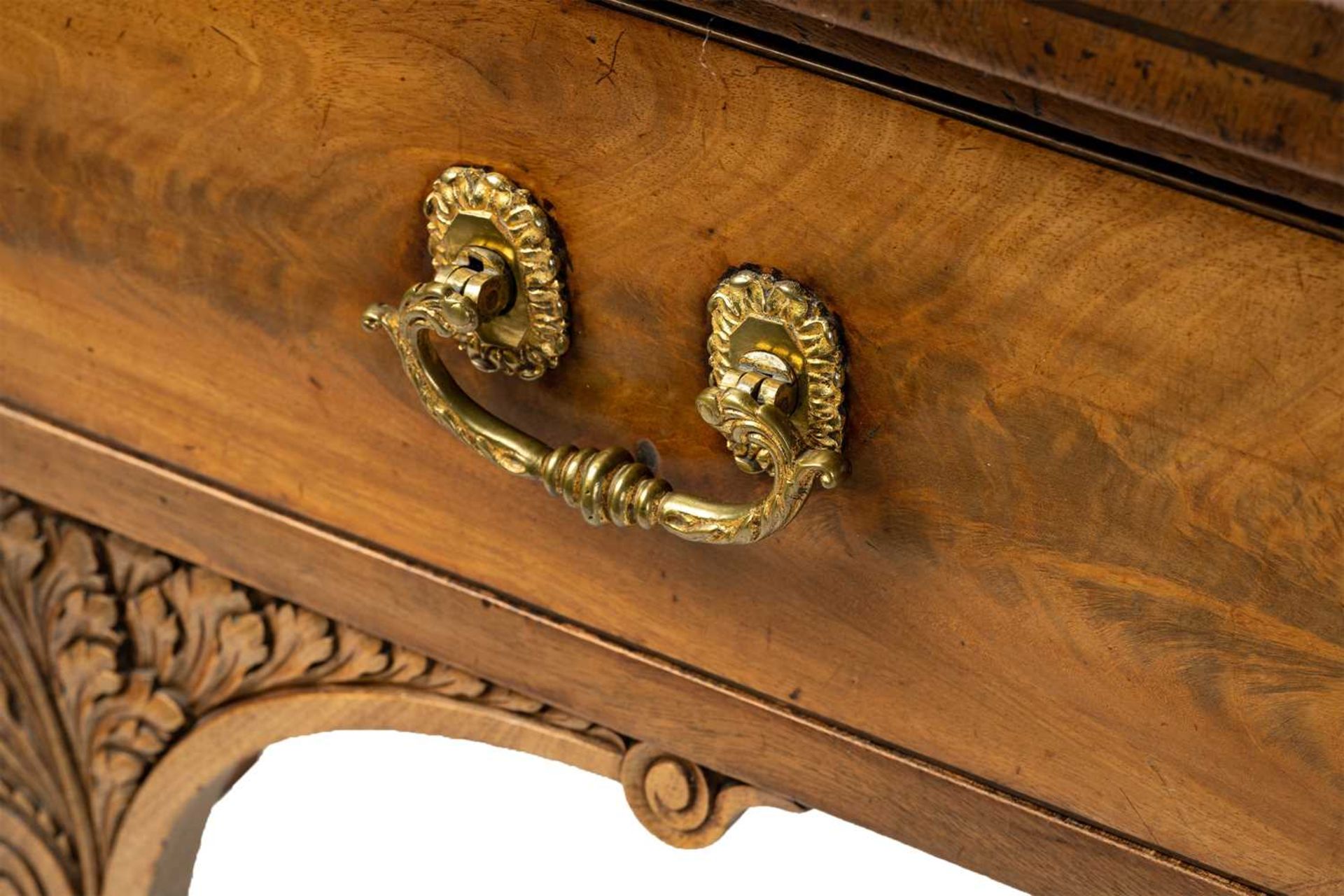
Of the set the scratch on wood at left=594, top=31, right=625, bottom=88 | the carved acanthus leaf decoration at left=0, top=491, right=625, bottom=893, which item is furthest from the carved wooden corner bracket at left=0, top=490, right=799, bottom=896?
the scratch on wood at left=594, top=31, right=625, bottom=88

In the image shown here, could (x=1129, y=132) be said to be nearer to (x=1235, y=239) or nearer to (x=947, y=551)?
(x=1235, y=239)

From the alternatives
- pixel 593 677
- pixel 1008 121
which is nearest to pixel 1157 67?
pixel 1008 121

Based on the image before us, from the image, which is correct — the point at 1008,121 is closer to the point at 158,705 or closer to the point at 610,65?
the point at 610,65

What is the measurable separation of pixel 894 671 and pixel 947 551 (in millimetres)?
54

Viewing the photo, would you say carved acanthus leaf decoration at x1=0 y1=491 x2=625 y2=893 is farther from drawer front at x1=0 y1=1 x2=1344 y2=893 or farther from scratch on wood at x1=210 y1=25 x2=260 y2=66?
scratch on wood at x1=210 y1=25 x2=260 y2=66

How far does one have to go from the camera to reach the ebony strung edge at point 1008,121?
1.25 ft

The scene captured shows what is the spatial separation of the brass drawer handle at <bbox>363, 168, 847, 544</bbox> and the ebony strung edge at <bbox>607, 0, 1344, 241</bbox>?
2.5 inches

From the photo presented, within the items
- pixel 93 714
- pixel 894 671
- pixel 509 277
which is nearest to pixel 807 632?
pixel 894 671

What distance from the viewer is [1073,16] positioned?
1.19 ft

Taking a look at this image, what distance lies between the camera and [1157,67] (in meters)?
0.36

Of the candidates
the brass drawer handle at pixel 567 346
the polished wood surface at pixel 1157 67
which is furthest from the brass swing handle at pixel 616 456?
the polished wood surface at pixel 1157 67

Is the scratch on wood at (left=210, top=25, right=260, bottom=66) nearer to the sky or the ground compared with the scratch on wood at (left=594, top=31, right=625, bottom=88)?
nearer to the sky

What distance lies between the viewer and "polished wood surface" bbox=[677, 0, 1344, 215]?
345 millimetres

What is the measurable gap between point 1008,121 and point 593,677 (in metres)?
0.26
